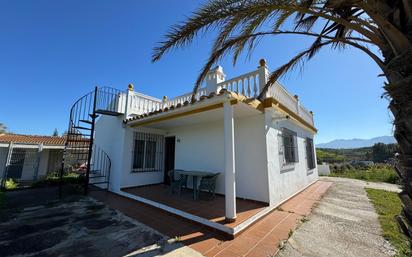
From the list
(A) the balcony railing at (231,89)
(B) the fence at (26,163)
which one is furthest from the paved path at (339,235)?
(B) the fence at (26,163)

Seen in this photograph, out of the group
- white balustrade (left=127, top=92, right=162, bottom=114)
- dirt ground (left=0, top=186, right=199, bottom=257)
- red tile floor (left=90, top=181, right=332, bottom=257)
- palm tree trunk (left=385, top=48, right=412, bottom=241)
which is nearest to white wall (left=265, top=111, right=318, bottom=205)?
red tile floor (left=90, top=181, right=332, bottom=257)

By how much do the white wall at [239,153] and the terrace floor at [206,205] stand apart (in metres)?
0.51

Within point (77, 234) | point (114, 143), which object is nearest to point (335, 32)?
point (77, 234)

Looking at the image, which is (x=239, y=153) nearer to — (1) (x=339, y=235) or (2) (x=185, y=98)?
(1) (x=339, y=235)

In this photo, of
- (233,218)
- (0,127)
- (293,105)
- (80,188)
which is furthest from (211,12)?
(0,127)

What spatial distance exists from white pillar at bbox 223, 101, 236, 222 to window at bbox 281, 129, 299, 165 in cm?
343

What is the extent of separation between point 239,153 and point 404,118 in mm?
4733

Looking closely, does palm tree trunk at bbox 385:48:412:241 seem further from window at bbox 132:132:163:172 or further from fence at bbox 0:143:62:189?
fence at bbox 0:143:62:189

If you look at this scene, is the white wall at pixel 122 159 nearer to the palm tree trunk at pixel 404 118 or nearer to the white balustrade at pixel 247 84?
the white balustrade at pixel 247 84

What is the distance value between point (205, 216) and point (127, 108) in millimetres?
6399

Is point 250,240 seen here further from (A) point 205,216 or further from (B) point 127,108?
(B) point 127,108

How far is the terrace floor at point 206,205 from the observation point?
15.0 feet

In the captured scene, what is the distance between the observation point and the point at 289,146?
7730 mm

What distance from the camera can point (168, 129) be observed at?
9539 millimetres
